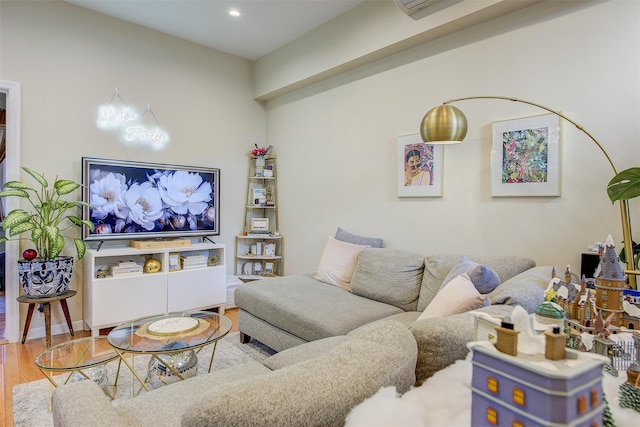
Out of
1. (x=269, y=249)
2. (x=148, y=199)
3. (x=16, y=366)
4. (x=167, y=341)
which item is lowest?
(x=16, y=366)

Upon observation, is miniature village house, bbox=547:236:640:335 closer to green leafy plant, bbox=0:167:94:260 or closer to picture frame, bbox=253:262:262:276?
green leafy plant, bbox=0:167:94:260

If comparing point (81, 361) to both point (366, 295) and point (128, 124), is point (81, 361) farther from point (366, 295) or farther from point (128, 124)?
point (128, 124)

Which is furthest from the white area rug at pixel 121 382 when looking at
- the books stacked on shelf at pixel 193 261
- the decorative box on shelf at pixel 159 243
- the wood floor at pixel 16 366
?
the decorative box on shelf at pixel 159 243

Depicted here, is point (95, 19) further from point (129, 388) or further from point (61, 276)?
point (129, 388)

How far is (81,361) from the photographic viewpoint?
6.92 ft

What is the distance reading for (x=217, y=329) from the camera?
2367 mm

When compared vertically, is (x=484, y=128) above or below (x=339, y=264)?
above

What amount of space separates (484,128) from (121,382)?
3.26 m

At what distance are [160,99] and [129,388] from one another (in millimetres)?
3066

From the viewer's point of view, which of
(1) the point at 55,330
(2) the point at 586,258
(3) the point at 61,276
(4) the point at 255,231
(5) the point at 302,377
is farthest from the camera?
(4) the point at 255,231

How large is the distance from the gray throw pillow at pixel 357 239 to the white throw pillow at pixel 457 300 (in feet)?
4.56

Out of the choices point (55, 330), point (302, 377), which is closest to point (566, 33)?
point (302, 377)

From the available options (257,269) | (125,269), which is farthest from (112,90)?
(257,269)

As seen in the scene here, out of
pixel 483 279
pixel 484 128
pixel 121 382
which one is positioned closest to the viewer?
pixel 483 279
